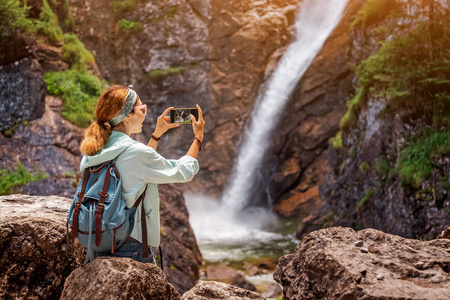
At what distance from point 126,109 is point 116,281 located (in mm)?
1185

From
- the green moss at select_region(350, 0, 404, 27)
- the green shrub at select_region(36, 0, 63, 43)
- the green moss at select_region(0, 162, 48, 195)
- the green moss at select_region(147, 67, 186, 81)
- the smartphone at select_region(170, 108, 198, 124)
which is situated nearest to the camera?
the smartphone at select_region(170, 108, 198, 124)

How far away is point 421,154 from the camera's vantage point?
8305 mm

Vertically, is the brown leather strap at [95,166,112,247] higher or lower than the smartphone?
lower

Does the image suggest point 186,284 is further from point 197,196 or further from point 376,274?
point 197,196

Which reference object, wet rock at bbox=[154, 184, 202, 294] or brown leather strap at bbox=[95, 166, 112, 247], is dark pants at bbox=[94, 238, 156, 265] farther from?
wet rock at bbox=[154, 184, 202, 294]

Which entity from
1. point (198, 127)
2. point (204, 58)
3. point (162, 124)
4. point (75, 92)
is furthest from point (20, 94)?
point (204, 58)

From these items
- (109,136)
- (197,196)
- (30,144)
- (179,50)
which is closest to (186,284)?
(30,144)

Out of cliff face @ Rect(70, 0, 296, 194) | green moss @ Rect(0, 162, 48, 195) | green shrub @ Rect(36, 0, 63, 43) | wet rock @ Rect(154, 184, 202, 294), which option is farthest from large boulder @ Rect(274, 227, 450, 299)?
cliff face @ Rect(70, 0, 296, 194)

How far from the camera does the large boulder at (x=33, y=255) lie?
3301 mm

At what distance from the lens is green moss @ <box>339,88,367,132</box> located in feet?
38.9

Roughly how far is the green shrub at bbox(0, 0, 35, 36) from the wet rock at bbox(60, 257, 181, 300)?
9.15m

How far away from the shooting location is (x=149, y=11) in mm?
22375

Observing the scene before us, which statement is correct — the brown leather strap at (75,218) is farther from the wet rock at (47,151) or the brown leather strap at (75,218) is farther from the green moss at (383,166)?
the green moss at (383,166)

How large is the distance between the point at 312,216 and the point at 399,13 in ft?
26.0
